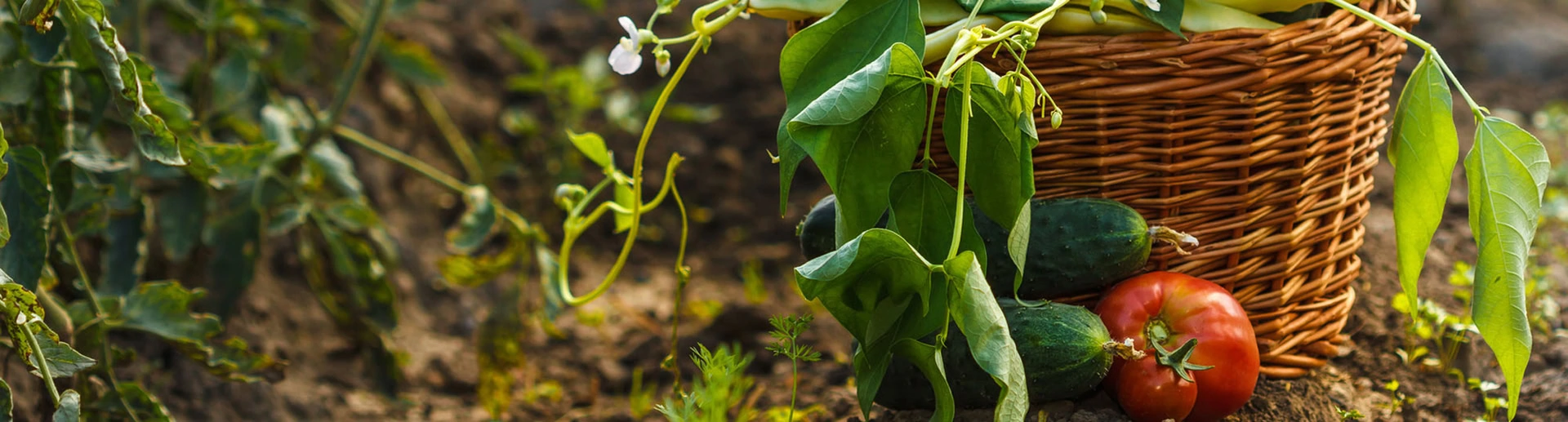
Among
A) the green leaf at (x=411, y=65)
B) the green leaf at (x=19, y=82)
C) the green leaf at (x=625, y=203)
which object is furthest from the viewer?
the green leaf at (x=411, y=65)

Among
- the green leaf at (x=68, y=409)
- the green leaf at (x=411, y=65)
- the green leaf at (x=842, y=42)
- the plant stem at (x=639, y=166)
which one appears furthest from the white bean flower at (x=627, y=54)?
the green leaf at (x=411, y=65)

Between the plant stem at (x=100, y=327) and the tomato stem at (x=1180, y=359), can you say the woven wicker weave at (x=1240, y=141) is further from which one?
the plant stem at (x=100, y=327)

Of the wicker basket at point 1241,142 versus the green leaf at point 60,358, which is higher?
the wicker basket at point 1241,142

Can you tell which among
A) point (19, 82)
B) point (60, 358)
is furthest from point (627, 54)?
point (19, 82)

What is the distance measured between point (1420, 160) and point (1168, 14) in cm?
31

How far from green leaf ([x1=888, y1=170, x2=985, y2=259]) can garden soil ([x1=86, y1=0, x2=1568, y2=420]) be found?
0.81 ft

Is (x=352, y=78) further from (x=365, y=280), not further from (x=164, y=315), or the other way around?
(x=164, y=315)

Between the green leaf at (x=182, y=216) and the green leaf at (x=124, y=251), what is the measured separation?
3.2 inches

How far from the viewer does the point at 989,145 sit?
3.55 feet

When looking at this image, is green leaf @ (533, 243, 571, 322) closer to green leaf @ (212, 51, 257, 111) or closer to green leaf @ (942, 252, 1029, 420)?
green leaf @ (212, 51, 257, 111)

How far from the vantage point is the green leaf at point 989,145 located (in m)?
1.05

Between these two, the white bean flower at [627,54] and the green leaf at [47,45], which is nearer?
the white bean flower at [627,54]

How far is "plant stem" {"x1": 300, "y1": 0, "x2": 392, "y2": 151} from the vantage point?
1.75 meters

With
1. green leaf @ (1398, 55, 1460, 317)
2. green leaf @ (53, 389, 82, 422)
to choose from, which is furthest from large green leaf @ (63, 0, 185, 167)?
green leaf @ (1398, 55, 1460, 317)
